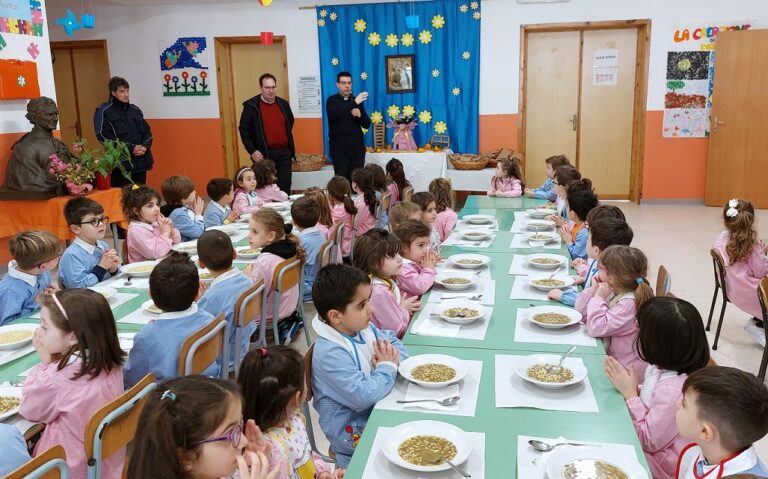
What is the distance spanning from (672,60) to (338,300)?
760 centimetres

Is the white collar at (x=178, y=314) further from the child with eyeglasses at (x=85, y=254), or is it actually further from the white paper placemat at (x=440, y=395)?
the child with eyeglasses at (x=85, y=254)

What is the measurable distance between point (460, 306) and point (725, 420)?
128 cm

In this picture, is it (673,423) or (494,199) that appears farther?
(494,199)

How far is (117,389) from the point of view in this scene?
2.14 metres

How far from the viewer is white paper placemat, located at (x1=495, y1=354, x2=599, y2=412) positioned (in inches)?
74.7

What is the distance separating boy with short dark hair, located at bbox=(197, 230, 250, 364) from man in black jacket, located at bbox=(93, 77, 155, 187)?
13.9ft

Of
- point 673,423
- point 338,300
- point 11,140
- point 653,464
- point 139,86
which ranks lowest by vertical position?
point 653,464

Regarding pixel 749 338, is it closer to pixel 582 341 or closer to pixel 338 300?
pixel 582 341

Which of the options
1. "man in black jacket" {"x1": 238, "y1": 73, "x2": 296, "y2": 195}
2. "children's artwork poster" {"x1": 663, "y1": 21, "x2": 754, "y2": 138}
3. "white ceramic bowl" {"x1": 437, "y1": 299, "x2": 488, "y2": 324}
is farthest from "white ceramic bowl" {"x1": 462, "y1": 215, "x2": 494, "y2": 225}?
"children's artwork poster" {"x1": 663, "y1": 21, "x2": 754, "y2": 138}

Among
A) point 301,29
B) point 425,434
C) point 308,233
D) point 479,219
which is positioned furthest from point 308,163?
point 425,434

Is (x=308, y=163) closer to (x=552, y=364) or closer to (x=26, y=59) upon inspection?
(x=26, y=59)

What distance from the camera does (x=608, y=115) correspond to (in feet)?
28.8

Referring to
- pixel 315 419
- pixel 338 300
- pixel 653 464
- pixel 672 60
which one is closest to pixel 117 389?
pixel 338 300

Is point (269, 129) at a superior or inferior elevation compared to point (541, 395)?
superior
